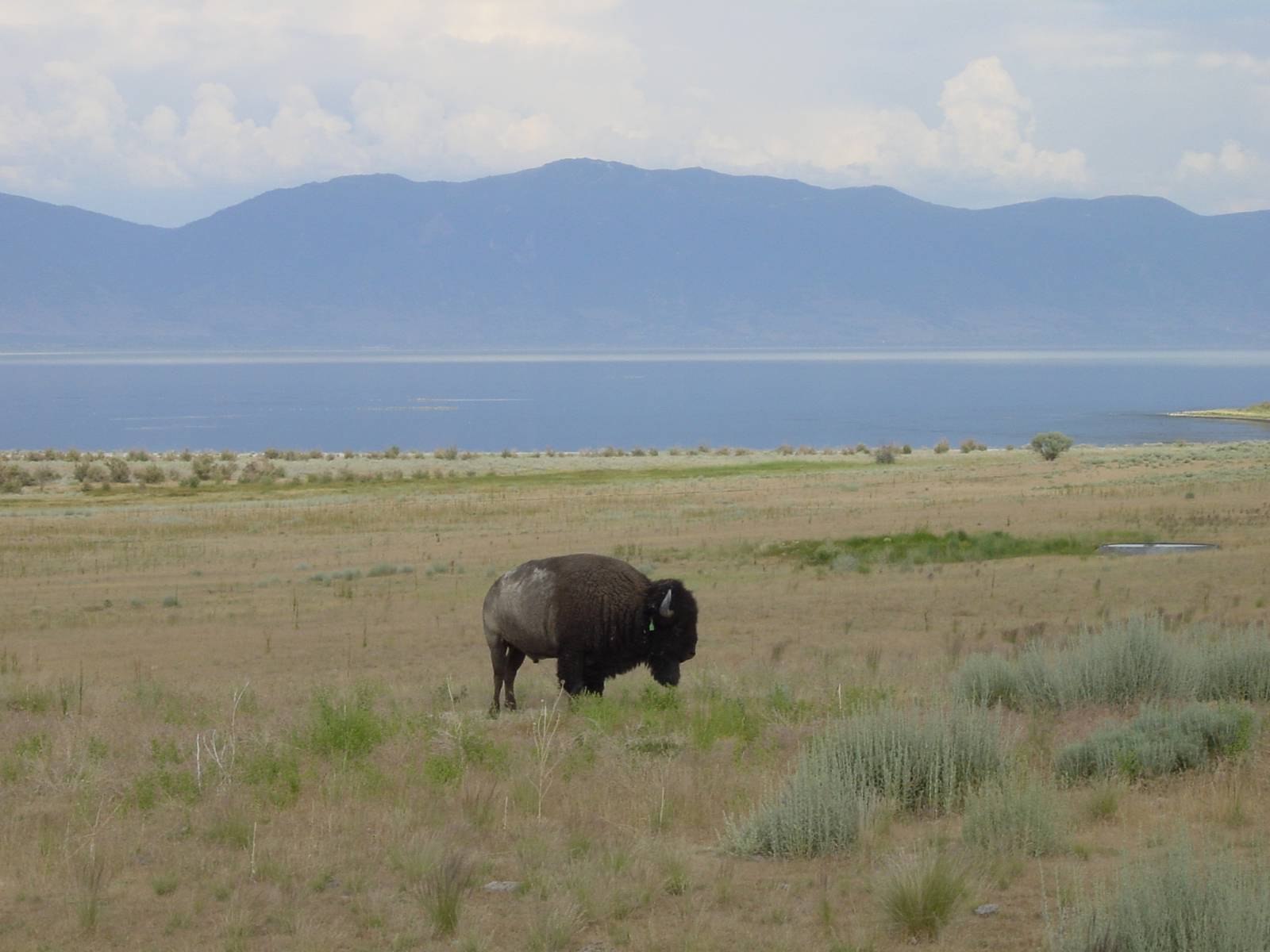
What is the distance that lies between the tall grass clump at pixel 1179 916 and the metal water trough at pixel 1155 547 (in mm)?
20814

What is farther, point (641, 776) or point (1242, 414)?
point (1242, 414)

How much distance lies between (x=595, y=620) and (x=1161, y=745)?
17.5ft

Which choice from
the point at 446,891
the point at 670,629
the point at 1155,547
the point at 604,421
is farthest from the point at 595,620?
the point at 604,421

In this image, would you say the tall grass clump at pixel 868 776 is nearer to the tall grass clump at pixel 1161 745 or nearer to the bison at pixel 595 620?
the tall grass clump at pixel 1161 745

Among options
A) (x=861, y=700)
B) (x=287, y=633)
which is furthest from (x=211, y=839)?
(x=287, y=633)

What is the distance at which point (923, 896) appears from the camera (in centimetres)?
611

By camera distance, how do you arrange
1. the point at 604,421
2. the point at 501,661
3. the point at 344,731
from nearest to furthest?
1. the point at 344,731
2. the point at 501,661
3. the point at 604,421

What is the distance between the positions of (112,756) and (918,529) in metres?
23.8

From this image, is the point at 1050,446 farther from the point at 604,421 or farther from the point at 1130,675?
the point at 604,421

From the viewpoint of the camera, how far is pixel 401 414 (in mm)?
164750

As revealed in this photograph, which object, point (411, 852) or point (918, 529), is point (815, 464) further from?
point (411, 852)

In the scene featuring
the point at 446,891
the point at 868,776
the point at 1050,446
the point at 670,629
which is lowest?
the point at 446,891

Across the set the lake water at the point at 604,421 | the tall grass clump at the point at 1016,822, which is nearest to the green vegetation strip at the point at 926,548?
the tall grass clump at the point at 1016,822

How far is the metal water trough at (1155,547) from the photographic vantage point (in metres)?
25.6
